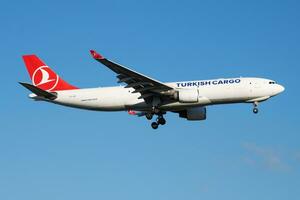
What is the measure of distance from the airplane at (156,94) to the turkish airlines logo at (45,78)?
0.39 ft

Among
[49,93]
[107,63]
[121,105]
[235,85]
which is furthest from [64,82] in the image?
[235,85]

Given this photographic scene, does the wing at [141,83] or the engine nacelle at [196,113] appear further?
the engine nacelle at [196,113]

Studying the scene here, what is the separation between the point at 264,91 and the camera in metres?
56.7

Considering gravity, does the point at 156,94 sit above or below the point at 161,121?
above

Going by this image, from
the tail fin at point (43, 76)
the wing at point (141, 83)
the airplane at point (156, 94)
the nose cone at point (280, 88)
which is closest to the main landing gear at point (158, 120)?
the airplane at point (156, 94)

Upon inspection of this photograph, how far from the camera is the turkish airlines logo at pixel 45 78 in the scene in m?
61.7

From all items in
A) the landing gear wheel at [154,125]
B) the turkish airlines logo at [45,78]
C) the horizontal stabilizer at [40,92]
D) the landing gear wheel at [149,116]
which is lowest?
the landing gear wheel at [154,125]

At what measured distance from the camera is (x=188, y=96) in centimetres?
5547

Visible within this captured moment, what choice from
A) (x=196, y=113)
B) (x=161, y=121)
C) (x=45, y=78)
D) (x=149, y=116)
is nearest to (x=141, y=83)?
(x=149, y=116)

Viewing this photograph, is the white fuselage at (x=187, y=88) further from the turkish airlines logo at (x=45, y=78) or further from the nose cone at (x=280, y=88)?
the turkish airlines logo at (x=45, y=78)

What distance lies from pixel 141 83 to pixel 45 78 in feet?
37.1

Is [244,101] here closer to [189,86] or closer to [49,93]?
[189,86]

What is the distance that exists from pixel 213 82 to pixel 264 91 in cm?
432

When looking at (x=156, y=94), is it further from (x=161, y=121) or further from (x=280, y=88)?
(x=280, y=88)
